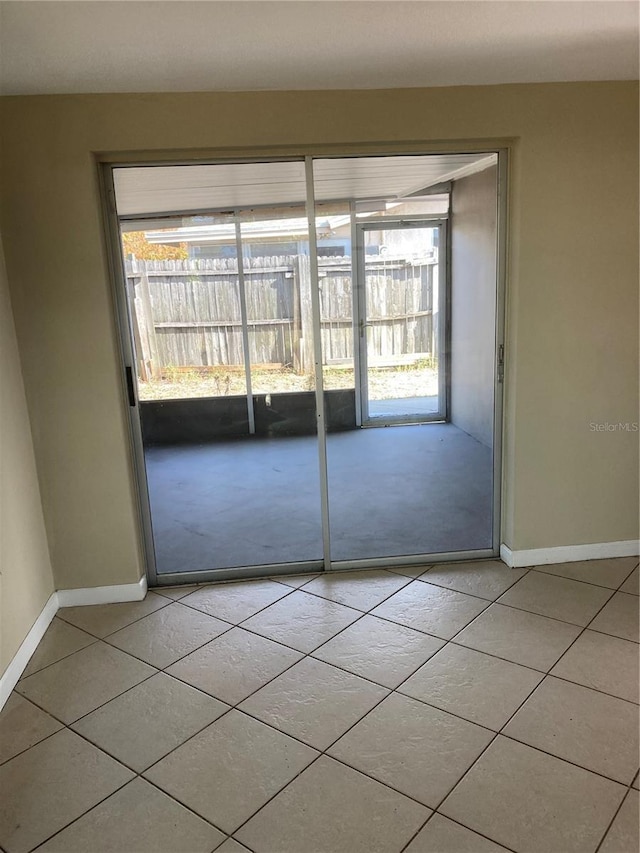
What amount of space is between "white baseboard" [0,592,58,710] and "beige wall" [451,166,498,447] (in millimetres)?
2381

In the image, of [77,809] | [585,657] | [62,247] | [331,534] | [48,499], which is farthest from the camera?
Answer: [331,534]

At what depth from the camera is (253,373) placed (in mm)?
3477

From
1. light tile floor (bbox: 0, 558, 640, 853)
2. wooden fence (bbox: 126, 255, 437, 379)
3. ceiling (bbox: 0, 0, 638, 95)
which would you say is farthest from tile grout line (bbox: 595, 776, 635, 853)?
ceiling (bbox: 0, 0, 638, 95)

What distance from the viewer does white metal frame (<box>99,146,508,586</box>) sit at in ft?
8.85

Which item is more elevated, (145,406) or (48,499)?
(145,406)

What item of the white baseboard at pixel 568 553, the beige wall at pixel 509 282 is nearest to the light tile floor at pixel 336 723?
the white baseboard at pixel 568 553

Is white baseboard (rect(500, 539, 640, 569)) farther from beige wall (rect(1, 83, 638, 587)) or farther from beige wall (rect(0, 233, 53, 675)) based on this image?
beige wall (rect(0, 233, 53, 675))

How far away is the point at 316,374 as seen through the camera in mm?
3002

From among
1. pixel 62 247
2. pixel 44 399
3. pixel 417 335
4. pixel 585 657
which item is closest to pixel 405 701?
pixel 585 657

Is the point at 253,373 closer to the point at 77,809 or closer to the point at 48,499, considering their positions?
the point at 48,499

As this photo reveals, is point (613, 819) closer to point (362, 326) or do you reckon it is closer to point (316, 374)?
A: point (316, 374)

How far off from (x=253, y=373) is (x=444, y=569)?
1.60 metres

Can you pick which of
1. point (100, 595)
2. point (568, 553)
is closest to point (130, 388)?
point (100, 595)

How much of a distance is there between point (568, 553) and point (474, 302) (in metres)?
1.47
